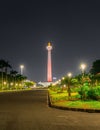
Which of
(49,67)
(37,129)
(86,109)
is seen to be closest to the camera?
(37,129)

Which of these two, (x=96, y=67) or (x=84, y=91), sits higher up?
(x=96, y=67)

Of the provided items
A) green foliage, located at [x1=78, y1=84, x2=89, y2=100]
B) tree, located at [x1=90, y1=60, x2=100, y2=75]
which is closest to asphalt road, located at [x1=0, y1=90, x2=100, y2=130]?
green foliage, located at [x1=78, y1=84, x2=89, y2=100]

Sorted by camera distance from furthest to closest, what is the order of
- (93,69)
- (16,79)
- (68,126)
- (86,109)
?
(16,79), (93,69), (86,109), (68,126)

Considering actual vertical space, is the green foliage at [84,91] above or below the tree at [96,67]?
below

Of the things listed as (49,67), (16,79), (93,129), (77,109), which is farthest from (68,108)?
(49,67)

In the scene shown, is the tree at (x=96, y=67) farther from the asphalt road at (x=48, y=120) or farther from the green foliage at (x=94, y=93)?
the asphalt road at (x=48, y=120)

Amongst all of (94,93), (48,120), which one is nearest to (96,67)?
(94,93)

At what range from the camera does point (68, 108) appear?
2111 cm

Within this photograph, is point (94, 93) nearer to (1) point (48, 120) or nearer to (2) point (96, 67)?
(1) point (48, 120)

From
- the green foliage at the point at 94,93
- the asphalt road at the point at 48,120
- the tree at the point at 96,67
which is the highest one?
the tree at the point at 96,67

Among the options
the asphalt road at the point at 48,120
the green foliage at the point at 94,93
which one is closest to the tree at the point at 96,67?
the green foliage at the point at 94,93

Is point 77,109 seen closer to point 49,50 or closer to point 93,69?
point 93,69

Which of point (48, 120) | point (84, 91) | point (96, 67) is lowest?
point (48, 120)

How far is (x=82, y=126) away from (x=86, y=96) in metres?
16.1
